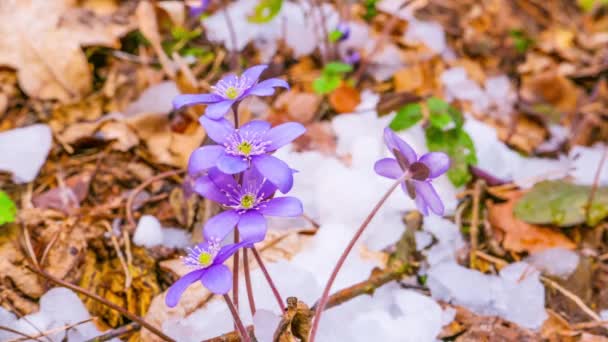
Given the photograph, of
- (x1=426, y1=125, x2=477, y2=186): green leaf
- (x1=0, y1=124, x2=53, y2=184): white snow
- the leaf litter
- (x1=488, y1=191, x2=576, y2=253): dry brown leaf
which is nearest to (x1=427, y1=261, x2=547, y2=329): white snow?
the leaf litter

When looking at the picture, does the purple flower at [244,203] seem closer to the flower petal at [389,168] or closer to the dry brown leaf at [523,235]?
the flower petal at [389,168]

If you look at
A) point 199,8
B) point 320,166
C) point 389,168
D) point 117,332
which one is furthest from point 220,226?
point 199,8

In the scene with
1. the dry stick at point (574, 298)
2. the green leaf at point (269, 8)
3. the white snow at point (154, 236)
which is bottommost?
the dry stick at point (574, 298)

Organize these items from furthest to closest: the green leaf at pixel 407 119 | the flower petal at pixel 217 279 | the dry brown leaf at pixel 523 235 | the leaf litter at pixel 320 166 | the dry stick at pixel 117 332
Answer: the green leaf at pixel 407 119
the dry brown leaf at pixel 523 235
the leaf litter at pixel 320 166
the dry stick at pixel 117 332
the flower petal at pixel 217 279

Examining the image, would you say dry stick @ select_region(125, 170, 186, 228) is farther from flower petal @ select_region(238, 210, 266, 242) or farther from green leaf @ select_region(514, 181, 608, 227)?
green leaf @ select_region(514, 181, 608, 227)

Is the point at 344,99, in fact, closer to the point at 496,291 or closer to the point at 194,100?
the point at 496,291

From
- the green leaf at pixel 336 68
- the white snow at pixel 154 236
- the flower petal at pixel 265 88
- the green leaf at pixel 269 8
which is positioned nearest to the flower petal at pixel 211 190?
the flower petal at pixel 265 88

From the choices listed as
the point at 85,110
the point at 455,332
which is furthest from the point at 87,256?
the point at 455,332
